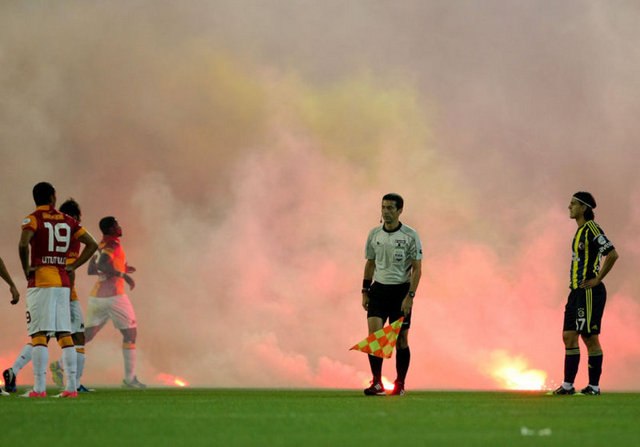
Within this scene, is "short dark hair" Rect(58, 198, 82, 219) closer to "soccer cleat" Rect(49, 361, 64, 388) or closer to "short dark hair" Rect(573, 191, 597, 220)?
"soccer cleat" Rect(49, 361, 64, 388)

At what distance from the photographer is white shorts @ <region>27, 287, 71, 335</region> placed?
11.3 metres

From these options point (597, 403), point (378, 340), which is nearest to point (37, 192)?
point (378, 340)

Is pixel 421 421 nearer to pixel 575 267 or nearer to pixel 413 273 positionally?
pixel 413 273

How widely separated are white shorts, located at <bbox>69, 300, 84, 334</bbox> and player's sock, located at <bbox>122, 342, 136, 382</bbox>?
4.06 metres

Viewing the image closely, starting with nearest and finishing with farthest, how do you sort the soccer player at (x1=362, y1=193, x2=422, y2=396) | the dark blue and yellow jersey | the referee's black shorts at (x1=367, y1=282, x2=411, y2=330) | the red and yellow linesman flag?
the red and yellow linesman flag < the soccer player at (x1=362, y1=193, x2=422, y2=396) < the referee's black shorts at (x1=367, y1=282, x2=411, y2=330) < the dark blue and yellow jersey

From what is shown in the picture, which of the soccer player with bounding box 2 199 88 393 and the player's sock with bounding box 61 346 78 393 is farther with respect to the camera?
the soccer player with bounding box 2 199 88 393

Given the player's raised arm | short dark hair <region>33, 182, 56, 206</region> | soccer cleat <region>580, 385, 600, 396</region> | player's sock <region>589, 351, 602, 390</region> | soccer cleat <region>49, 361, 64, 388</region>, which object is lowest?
soccer cleat <region>580, 385, 600, 396</region>

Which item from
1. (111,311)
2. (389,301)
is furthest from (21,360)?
(389,301)

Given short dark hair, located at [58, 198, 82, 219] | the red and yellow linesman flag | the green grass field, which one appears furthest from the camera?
short dark hair, located at [58, 198, 82, 219]

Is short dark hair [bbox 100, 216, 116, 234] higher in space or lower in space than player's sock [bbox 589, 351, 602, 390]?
higher

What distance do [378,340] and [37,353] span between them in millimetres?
4208

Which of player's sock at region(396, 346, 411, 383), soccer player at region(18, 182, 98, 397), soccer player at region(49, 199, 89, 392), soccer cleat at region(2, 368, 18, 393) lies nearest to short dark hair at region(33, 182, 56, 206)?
soccer player at region(18, 182, 98, 397)

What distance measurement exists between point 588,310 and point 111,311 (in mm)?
8790

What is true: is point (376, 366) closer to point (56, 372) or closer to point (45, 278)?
point (45, 278)
